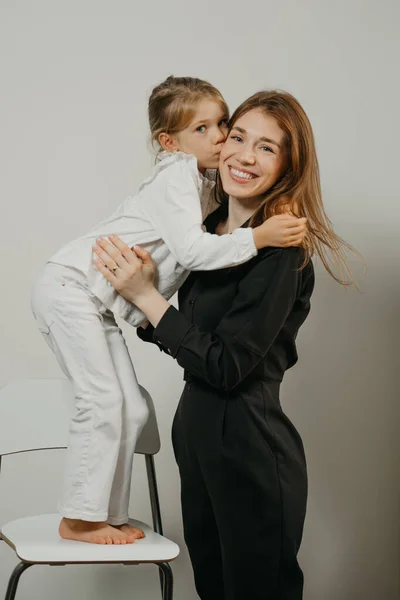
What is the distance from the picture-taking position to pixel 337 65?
2.92 metres

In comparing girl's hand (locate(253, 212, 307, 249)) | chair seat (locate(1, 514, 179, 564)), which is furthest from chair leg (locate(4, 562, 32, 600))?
girl's hand (locate(253, 212, 307, 249))

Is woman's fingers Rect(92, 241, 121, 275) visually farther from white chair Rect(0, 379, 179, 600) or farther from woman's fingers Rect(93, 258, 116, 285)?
white chair Rect(0, 379, 179, 600)

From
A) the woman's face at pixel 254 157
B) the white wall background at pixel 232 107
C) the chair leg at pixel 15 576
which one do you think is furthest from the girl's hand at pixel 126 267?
the white wall background at pixel 232 107

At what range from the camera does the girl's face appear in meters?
2.07

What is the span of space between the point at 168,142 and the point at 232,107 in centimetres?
74

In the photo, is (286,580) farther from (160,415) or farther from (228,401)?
(160,415)

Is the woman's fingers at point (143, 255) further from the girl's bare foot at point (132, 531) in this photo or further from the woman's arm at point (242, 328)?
the girl's bare foot at point (132, 531)

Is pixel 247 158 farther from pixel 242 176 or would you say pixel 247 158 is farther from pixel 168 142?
pixel 168 142

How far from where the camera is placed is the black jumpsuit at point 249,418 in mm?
1766

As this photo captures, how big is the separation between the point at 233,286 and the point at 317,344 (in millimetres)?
1144

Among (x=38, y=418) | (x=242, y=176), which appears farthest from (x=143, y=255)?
(x=38, y=418)

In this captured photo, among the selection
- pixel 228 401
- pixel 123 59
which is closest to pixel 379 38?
pixel 123 59

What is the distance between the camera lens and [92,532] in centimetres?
190

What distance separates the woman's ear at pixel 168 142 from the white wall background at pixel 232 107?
622mm
